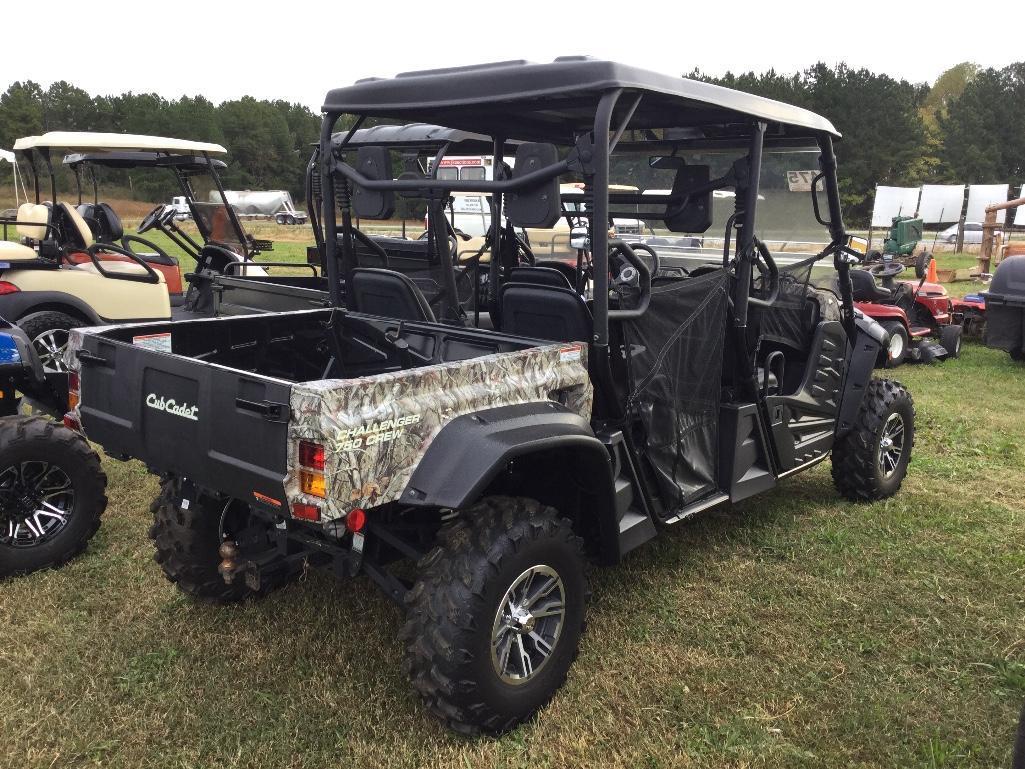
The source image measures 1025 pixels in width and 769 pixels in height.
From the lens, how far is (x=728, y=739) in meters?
2.91

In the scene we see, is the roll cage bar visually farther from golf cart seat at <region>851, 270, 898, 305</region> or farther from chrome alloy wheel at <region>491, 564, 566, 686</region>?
chrome alloy wheel at <region>491, 564, 566, 686</region>

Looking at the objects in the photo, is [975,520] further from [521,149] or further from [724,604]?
[521,149]

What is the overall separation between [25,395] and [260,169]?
52.0 meters

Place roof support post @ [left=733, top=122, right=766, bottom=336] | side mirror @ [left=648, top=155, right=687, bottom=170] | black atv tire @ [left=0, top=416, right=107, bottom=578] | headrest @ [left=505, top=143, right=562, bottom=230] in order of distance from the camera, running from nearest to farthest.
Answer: headrest @ [left=505, top=143, right=562, bottom=230]
roof support post @ [left=733, top=122, right=766, bottom=336]
black atv tire @ [left=0, top=416, right=107, bottom=578]
side mirror @ [left=648, top=155, right=687, bottom=170]

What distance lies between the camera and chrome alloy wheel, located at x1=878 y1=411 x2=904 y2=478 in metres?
5.09

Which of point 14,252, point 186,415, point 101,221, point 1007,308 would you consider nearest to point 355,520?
point 186,415

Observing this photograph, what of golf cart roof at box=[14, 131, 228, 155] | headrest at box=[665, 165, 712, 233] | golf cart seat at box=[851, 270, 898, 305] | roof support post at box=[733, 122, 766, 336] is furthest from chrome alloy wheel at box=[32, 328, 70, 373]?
golf cart seat at box=[851, 270, 898, 305]

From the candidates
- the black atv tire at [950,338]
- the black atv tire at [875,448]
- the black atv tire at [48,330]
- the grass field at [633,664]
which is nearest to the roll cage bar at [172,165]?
the black atv tire at [48,330]

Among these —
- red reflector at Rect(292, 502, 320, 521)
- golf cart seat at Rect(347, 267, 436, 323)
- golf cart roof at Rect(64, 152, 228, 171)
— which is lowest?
red reflector at Rect(292, 502, 320, 521)

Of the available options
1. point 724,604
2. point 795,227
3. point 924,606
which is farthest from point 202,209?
point 924,606

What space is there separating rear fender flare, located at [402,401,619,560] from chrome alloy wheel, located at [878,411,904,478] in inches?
102

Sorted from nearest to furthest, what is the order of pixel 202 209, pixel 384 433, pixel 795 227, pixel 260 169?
pixel 384 433, pixel 795 227, pixel 202 209, pixel 260 169

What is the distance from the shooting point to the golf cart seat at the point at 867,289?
30.2 feet

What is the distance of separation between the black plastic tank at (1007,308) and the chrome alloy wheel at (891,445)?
4.82m
